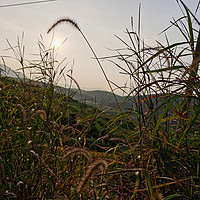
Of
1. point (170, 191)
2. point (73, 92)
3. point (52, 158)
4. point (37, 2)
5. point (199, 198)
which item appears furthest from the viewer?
point (37, 2)

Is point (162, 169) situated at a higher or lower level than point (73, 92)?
lower

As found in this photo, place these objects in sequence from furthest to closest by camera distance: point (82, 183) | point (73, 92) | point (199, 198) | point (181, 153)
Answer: point (73, 92) < point (181, 153) < point (199, 198) < point (82, 183)

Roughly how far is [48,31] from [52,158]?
1.24m

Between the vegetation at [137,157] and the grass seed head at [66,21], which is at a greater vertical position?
the grass seed head at [66,21]

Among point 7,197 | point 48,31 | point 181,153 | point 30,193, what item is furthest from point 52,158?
point 48,31

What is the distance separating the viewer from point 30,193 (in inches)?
58.7

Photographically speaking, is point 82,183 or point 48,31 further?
point 48,31

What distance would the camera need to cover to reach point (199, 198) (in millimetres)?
1181

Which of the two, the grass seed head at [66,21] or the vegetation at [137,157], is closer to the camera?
the vegetation at [137,157]

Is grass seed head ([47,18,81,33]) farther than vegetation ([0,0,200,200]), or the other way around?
grass seed head ([47,18,81,33])

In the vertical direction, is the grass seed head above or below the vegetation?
above

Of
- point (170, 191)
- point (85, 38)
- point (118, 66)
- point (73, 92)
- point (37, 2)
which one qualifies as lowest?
point (170, 191)

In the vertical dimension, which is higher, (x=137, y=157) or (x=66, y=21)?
(x=66, y=21)

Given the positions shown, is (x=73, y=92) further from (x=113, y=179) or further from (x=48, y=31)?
(x=113, y=179)
